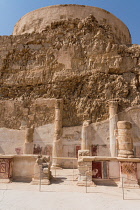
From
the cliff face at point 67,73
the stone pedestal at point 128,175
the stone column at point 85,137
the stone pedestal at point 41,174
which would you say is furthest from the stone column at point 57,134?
the stone pedestal at point 128,175

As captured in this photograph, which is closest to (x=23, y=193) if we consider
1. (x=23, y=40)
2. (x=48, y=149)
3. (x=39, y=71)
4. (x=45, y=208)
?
(x=45, y=208)

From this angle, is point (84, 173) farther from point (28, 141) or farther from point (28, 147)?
point (28, 141)

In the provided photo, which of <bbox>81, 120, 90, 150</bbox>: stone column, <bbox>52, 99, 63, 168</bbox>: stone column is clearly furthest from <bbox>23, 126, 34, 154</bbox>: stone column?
<bbox>81, 120, 90, 150</bbox>: stone column

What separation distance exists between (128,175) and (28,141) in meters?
8.53

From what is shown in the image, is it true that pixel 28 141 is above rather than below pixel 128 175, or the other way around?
above

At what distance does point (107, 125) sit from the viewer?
13430 millimetres

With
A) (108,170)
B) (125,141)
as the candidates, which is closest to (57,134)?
(125,141)

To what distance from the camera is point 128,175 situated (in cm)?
703

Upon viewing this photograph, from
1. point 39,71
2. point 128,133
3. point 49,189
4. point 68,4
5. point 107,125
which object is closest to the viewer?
point 49,189

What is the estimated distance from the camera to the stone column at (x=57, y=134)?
12639 millimetres

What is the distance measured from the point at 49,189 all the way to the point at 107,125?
8.08m

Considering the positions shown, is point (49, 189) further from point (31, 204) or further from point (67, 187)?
point (31, 204)

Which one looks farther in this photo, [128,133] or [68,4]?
[68,4]

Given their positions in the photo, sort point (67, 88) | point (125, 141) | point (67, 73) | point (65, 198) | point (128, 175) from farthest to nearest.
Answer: point (67, 73) < point (67, 88) < point (125, 141) < point (128, 175) < point (65, 198)
